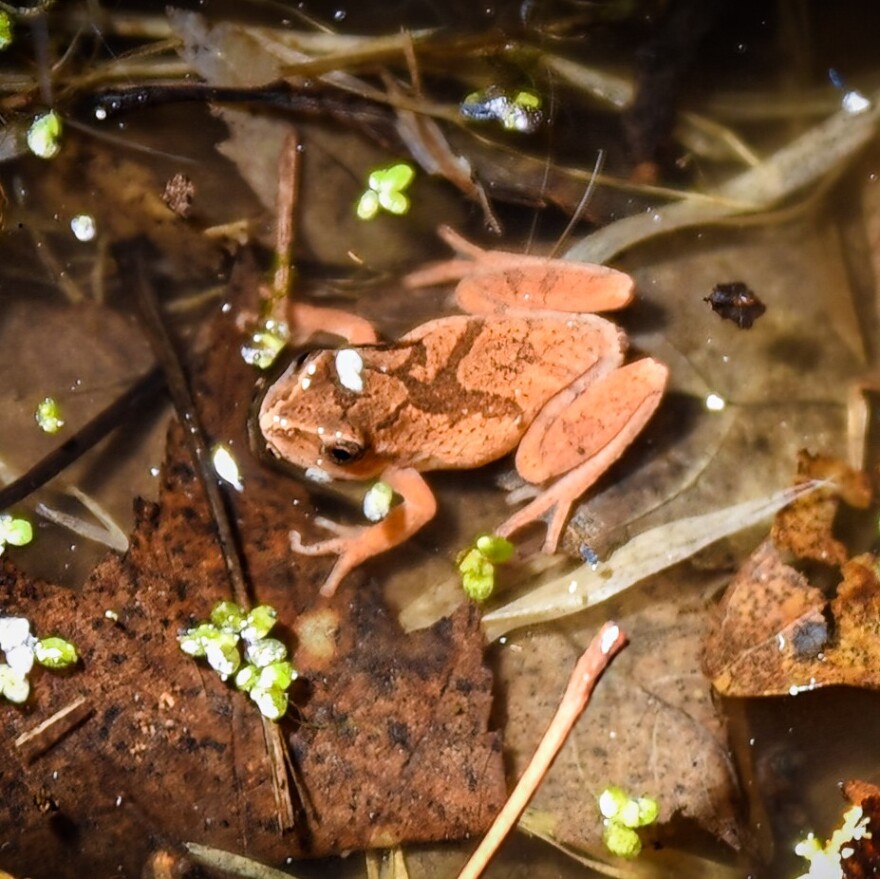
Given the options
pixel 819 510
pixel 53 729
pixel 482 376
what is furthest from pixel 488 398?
pixel 53 729

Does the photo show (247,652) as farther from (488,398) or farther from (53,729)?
(488,398)

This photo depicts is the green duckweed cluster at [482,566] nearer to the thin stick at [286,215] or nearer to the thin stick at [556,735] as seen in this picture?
the thin stick at [556,735]

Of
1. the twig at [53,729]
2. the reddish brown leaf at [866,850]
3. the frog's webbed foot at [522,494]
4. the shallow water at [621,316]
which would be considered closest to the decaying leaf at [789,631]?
the shallow water at [621,316]

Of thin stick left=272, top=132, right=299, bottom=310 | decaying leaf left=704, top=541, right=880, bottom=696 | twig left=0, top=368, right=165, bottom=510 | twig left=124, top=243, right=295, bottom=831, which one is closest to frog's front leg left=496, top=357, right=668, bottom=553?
decaying leaf left=704, top=541, right=880, bottom=696

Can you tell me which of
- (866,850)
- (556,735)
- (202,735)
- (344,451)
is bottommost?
(866,850)

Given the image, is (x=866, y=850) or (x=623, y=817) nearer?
(x=623, y=817)

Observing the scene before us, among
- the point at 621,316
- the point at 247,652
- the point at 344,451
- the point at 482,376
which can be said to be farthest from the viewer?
the point at 621,316
